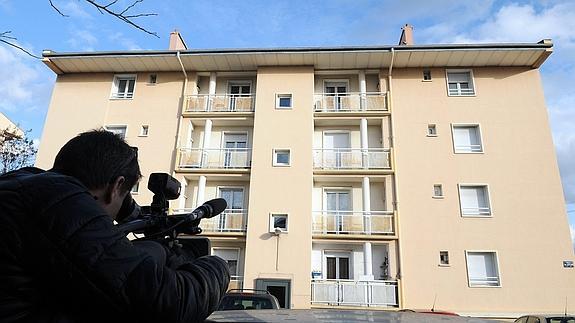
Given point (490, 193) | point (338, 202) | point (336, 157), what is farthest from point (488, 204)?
point (336, 157)

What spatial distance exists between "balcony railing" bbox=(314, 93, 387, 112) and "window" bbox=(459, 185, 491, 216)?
15.0 feet

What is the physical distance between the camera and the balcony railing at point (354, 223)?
14.9 meters

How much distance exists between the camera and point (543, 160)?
15.3 metres

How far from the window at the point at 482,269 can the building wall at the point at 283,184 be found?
5.84 m

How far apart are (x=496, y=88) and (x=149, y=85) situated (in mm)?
15150

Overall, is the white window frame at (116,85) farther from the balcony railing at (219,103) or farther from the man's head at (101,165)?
the man's head at (101,165)

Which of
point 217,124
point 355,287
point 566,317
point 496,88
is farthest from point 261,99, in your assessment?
point 566,317

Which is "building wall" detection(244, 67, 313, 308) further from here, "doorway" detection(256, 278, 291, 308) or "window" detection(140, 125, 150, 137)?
"window" detection(140, 125, 150, 137)

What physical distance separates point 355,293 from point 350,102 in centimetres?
778

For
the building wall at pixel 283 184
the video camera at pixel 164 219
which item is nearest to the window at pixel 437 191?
the building wall at pixel 283 184

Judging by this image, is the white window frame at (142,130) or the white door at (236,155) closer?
the white door at (236,155)

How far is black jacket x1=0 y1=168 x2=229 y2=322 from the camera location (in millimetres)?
972

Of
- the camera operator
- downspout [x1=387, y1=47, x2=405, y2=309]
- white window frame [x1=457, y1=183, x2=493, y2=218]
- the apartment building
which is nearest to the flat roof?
the apartment building

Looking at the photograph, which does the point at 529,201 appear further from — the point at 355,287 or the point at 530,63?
the point at 355,287
